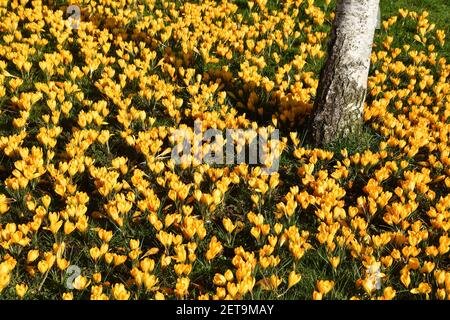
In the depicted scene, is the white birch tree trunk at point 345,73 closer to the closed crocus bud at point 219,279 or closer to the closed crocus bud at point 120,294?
the closed crocus bud at point 219,279

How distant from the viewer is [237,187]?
562 cm

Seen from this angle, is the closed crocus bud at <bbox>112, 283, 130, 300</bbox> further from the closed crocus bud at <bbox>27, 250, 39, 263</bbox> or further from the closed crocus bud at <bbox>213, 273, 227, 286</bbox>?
the closed crocus bud at <bbox>27, 250, 39, 263</bbox>

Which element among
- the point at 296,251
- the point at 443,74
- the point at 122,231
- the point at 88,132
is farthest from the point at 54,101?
the point at 443,74

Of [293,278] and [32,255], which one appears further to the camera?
[32,255]

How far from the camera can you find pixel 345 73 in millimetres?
6168

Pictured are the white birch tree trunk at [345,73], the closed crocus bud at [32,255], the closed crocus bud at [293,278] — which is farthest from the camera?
the white birch tree trunk at [345,73]

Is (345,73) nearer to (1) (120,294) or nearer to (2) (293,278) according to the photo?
(2) (293,278)

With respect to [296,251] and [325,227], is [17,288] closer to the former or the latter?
[296,251]

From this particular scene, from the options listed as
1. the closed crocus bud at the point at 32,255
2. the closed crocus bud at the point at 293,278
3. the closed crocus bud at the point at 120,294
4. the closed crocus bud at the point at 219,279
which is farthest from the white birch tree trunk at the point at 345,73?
the closed crocus bud at the point at 32,255

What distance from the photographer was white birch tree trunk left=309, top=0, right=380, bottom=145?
6047 millimetres

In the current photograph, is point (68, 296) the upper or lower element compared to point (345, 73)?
lower

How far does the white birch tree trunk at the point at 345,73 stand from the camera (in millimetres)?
6047

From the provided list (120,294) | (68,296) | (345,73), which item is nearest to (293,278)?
(120,294)

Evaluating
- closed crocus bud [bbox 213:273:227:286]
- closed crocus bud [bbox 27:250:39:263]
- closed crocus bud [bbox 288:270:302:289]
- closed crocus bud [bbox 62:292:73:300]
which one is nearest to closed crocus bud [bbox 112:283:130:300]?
closed crocus bud [bbox 62:292:73:300]
